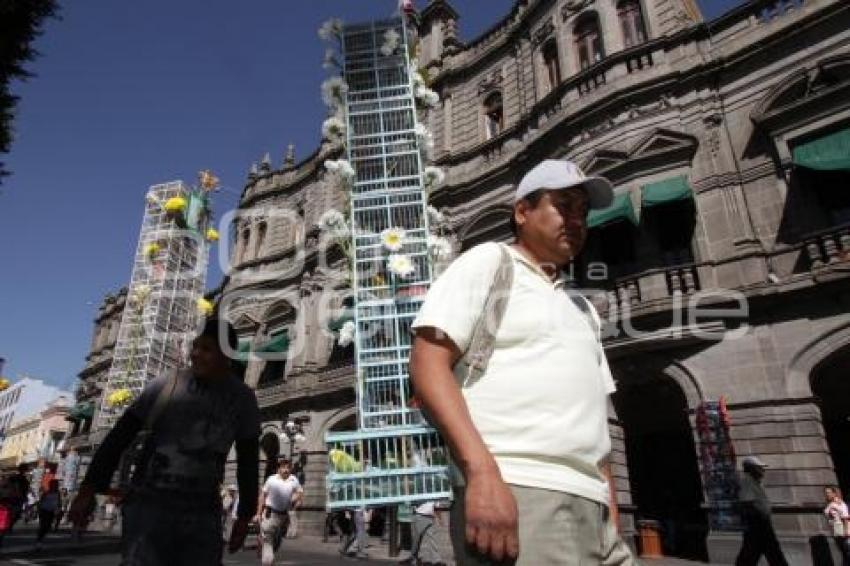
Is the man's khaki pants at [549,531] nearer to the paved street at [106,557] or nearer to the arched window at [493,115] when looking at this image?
the paved street at [106,557]

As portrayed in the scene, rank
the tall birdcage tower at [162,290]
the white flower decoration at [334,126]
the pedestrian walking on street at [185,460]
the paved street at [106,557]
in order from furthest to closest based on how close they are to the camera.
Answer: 1. the tall birdcage tower at [162,290]
2. the paved street at [106,557]
3. the white flower decoration at [334,126]
4. the pedestrian walking on street at [185,460]

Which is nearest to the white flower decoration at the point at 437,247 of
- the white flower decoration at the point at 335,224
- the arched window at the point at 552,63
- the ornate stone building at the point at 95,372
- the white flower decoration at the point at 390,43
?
the white flower decoration at the point at 335,224

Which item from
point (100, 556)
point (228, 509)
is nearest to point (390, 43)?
point (100, 556)

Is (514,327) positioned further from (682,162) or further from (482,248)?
(682,162)

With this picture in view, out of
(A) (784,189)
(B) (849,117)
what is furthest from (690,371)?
(B) (849,117)

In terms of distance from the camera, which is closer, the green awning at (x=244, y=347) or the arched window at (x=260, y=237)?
the green awning at (x=244, y=347)

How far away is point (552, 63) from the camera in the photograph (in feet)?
49.1

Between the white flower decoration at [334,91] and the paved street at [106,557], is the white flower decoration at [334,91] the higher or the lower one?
the higher one

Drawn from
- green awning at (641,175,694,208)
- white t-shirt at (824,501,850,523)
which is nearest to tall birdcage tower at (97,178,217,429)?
green awning at (641,175,694,208)

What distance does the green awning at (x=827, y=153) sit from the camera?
9219mm

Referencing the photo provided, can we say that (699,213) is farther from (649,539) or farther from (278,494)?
(278,494)

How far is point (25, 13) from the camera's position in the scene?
6.02 m

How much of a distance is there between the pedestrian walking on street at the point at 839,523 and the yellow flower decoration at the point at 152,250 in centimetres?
2662

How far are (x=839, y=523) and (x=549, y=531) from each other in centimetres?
919
